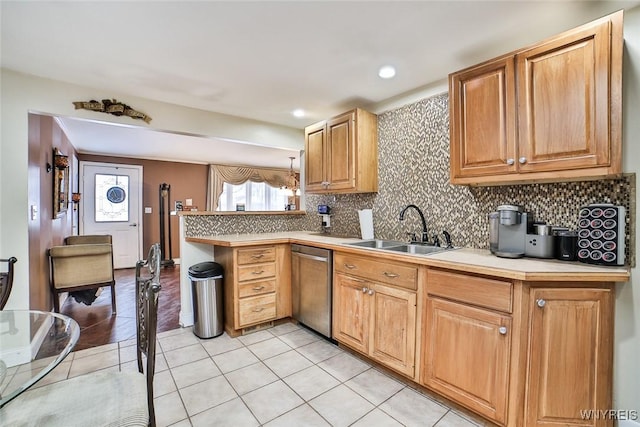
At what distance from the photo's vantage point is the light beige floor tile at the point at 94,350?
247cm

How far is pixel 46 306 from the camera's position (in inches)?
118

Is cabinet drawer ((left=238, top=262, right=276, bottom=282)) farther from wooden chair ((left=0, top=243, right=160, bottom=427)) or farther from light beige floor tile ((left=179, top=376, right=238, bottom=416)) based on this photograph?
wooden chair ((left=0, top=243, right=160, bottom=427))

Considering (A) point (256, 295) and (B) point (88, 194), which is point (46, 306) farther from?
(B) point (88, 194)

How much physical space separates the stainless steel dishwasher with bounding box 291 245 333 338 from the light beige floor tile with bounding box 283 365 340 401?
45 centimetres

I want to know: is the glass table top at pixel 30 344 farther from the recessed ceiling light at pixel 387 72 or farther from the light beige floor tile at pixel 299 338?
the recessed ceiling light at pixel 387 72

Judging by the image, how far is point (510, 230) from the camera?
6.11 feet

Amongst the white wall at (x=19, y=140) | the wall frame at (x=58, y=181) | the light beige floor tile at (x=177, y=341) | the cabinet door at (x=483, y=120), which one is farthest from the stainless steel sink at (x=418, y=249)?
the wall frame at (x=58, y=181)

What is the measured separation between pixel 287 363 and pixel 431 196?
186 centimetres

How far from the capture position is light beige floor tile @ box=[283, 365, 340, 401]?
194 centimetres

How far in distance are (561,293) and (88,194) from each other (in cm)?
721

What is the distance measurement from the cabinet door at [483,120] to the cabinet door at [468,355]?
0.92m

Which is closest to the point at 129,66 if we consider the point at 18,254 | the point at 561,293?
the point at 18,254

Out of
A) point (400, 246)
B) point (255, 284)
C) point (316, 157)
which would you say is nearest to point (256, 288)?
point (255, 284)

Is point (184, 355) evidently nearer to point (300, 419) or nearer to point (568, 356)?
point (300, 419)
